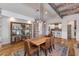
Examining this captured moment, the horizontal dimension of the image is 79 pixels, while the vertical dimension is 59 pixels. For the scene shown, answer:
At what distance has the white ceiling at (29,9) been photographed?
209cm

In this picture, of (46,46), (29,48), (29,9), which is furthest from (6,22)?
(46,46)

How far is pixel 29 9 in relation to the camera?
214cm

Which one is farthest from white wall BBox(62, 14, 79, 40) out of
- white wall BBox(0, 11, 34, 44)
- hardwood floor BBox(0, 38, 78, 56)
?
white wall BBox(0, 11, 34, 44)

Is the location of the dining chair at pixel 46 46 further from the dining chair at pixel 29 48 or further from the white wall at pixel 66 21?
the white wall at pixel 66 21

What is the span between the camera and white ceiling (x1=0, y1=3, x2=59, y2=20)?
82.3 inches

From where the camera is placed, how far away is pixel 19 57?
87.3 inches

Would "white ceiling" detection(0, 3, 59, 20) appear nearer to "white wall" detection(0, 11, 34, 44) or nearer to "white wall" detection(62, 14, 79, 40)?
"white wall" detection(0, 11, 34, 44)

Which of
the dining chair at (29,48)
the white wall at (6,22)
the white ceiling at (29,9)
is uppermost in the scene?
the white ceiling at (29,9)

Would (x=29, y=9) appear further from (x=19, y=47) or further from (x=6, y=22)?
(x=19, y=47)

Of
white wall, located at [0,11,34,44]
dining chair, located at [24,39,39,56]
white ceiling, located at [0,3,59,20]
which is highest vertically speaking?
white ceiling, located at [0,3,59,20]

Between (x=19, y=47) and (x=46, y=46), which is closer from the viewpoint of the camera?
(x=19, y=47)

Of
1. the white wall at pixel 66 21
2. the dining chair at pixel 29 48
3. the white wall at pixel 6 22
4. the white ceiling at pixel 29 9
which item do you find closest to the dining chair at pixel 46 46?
the dining chair at pixel 29 48

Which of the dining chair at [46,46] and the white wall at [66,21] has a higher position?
the white wall at [66,21]

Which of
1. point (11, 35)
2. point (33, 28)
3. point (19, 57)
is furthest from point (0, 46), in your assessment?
point (33, 28)
